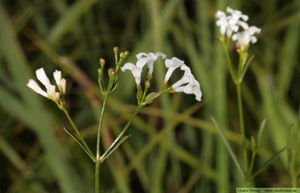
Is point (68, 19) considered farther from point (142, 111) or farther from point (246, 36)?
point (246, 36)

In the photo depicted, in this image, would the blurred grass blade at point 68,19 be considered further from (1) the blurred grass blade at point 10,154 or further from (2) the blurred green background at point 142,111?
(1) the blurred grass blade at point 10,154

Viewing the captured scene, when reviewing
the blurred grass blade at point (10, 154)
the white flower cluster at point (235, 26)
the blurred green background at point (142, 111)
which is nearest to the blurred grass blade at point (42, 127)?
the blurred green background at point (142, 111)

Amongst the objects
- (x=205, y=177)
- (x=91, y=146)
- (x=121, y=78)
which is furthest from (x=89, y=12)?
(x=205, y=177)

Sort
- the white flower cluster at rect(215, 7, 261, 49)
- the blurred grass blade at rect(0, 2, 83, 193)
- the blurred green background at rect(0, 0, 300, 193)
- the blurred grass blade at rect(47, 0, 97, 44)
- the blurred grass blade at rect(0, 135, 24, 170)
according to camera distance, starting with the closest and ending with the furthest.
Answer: the white flower cluster at rect(215, 7, 261, 49) → the blurred grass blade at rect(0, 2, 83, 193) → the blurred green background at rect(0, 0, 300, 193) → the blurred grass blade at rect(0, 135, 24, 170) → the blurred grass blade at rect(47, 0, 97, 44)

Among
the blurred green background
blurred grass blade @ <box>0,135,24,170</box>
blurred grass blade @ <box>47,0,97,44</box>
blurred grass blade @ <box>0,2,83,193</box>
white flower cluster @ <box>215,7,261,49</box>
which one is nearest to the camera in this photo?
white flower cluster @ <box>215,7,261,49</box>

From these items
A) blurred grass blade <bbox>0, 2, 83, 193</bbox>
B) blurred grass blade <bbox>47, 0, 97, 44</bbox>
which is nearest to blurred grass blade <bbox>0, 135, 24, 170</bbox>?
blurred grass blade <bbox>0, 2, 83, 193</bbox>

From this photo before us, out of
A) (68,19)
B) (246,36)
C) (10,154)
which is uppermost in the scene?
(68,19)

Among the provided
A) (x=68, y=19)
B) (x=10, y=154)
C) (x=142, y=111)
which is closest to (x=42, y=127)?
(x=10, y=154)

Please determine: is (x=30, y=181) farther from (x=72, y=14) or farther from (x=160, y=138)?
(x=72, y=14)

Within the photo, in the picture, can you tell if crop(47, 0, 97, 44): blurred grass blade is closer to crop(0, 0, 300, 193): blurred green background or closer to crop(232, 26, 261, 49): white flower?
crop(0, 0, 300, 193): blurred green background
